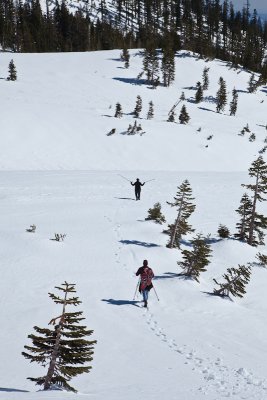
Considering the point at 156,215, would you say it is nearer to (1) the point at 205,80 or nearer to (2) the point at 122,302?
(2) the point at 122,302

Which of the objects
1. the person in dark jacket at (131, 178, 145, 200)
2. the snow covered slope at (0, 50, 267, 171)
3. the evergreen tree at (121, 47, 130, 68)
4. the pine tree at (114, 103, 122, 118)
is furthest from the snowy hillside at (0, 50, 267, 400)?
the evergreen tree at (121, 47, 130, 68)

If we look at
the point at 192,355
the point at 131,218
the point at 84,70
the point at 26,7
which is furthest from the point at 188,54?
the point at 192,355

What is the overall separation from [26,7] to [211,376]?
111 metres

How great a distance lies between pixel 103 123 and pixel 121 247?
3147 cm

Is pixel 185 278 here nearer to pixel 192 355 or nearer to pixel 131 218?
pixel 192 355

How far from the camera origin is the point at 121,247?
1733cm

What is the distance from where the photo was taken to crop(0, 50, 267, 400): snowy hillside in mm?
7930

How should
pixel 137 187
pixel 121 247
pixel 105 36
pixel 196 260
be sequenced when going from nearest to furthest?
pixel 196 260, pixel 121 247, pixel 137 187, pixel 105 36

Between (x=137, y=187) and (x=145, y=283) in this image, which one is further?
(x=137, y=187)

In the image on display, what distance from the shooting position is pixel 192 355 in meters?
8.95

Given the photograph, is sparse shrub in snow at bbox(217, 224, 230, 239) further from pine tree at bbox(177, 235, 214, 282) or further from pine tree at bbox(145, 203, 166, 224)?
pine tree at bbox(177, 235, 214, 282)

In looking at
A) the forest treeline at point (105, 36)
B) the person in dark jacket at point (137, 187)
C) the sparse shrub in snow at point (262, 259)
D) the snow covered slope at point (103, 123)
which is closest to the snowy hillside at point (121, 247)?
the snow covered slope at point (103, 123)

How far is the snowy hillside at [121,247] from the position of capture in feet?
26.0

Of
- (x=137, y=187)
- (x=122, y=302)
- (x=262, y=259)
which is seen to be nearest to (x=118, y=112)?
(x=137, y=187)
